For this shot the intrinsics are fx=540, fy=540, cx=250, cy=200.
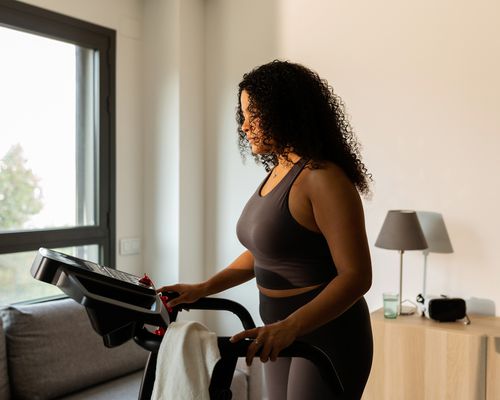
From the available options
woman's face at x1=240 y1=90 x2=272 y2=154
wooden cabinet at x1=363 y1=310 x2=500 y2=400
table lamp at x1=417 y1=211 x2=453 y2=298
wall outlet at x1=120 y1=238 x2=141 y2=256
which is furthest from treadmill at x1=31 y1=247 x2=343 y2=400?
wall outlet at x1=120 y1=238 x2=141 y2=256

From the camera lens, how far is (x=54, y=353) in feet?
7.41

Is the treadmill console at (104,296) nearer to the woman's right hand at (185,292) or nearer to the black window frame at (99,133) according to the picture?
the woman's right hand at (185,292)

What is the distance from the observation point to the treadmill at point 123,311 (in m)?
0.92

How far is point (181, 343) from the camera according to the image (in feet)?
3.02

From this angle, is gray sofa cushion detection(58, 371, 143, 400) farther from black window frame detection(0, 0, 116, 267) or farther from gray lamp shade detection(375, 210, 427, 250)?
gray lamp shade detection(375, 210, 427, 250)

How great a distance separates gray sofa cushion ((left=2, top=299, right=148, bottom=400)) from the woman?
1202mm

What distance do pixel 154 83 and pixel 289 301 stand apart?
2094 millimetres

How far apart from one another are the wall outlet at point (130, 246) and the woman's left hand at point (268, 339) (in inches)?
86.0

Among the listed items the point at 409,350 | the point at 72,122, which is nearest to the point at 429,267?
the point at 409,350

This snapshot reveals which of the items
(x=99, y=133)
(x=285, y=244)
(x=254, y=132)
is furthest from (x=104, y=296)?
(x=99, y=133)

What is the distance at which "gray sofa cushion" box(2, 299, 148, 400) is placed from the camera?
2186 mm

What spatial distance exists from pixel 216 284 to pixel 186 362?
481 mm

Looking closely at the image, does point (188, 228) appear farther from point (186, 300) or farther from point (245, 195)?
point (186, 300)

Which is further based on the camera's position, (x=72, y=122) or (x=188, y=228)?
(x=188, y=228)
